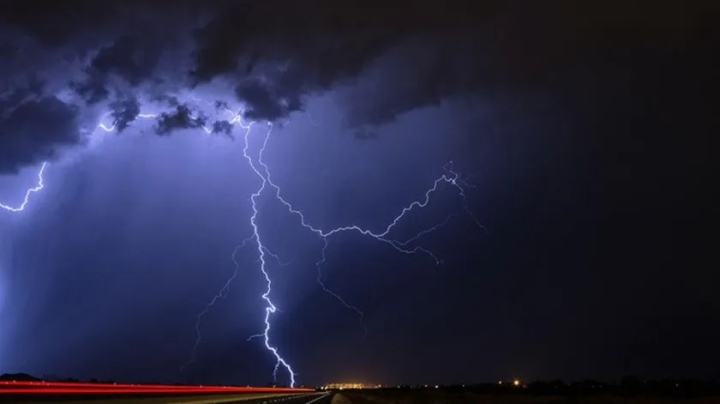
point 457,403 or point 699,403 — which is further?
point 457,403

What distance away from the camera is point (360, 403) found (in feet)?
166

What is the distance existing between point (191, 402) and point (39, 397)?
1009 cm

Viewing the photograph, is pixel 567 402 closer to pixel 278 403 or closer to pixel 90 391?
pixel 278 403

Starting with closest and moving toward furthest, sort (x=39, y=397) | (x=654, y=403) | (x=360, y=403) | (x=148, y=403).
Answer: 1. (x=39, y=397)
2. (x=148, y=403)
3. (x=654, y=403)
4. (x=360, y=403)

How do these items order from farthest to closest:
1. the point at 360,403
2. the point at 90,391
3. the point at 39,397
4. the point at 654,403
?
1. the point at 360,403
2. the point at 654,403
3. the point at 90,391
4. the point at 39,397

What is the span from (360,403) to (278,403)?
1064 centimetres

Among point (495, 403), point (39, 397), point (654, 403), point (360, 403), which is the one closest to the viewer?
point (39, 397)

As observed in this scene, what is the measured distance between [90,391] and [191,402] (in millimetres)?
4043

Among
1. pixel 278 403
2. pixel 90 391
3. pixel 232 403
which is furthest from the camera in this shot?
pixel 278 403

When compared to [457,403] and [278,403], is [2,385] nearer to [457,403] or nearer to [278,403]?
[278,403]

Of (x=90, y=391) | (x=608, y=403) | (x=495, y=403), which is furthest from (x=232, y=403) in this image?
(x=608, y=403)

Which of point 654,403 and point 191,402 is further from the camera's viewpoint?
point 654,403

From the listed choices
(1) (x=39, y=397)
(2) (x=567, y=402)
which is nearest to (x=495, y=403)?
(2) (x=567, y=402)

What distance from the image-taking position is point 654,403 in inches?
1731
